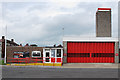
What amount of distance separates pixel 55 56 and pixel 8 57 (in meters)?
7.55

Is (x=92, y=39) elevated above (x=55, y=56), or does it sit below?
above

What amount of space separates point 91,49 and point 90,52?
19.7 inches

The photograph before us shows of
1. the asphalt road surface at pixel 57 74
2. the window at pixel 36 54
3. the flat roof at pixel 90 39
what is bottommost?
the asphalt road surface at pixel 57 74

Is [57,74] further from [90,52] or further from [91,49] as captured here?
[91,49]

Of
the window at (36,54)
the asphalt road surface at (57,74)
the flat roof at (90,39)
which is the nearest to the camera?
the asphalt road surface at (57,74)

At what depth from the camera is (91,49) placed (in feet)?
86.5

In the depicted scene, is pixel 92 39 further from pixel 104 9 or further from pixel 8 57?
pixel 8 57

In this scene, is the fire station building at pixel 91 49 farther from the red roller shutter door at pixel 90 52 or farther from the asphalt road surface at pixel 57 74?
the asphalt road surface at pixel 57 74

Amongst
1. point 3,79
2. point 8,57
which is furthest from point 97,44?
point 3,79

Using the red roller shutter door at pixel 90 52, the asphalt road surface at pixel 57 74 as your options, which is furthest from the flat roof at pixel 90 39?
the asphalt road surface at pixel 57 74

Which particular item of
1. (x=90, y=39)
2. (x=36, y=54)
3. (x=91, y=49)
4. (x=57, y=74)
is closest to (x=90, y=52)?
(x=91, y=49)

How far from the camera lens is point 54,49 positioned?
25.9 m

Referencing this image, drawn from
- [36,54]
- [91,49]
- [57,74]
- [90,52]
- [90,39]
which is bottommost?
[57,74]

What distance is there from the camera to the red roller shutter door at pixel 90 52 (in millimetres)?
26297
